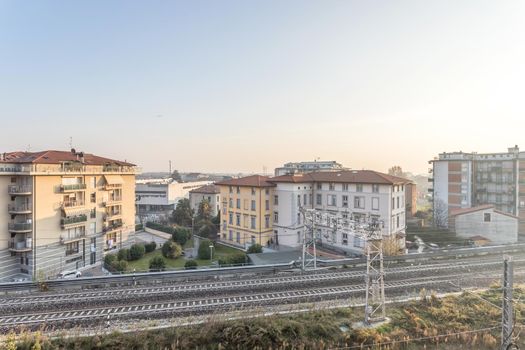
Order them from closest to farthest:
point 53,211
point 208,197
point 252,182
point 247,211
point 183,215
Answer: point 53,211 → point 252,182 → point 247,211 → point 183,215 → point 208,197

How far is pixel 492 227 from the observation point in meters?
40.7

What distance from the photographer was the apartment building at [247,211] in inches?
1476

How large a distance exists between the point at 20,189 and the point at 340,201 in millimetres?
30684

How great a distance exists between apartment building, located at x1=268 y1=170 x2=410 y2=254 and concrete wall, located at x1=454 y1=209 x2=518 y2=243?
12.0m

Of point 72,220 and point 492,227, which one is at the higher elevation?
point 72,220

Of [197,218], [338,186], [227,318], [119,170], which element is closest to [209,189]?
[197,218]

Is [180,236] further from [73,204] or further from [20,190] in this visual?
[20,190]

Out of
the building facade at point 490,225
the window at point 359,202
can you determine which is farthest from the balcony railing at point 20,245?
the building facade at point 490,225

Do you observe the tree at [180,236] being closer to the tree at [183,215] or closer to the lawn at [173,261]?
the lawn at [173,261]

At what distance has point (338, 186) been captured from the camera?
36125 mm

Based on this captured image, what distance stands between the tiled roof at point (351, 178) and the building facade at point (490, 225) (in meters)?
12.5

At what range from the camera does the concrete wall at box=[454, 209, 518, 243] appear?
40.5m

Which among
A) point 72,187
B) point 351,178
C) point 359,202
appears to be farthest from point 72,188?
point 359,202

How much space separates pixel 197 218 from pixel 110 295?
2939 centimetres
